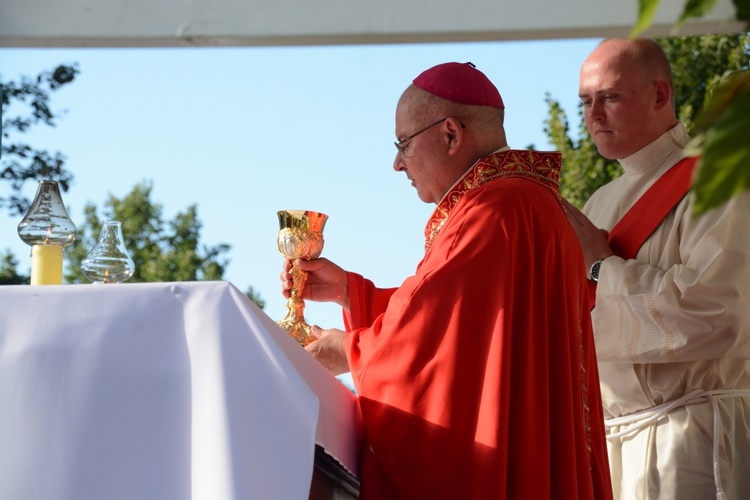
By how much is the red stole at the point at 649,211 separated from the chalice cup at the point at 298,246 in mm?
1118

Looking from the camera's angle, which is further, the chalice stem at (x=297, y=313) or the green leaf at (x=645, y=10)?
the chalice stem at (x=297, y=313)

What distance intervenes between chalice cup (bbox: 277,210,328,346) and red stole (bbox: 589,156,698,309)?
1.12 m

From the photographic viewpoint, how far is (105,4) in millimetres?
3492

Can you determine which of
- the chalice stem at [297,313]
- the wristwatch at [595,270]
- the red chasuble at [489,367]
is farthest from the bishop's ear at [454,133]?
the wristwatch at [595,270]

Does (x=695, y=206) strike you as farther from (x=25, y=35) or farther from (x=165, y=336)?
(x=25, y=35)

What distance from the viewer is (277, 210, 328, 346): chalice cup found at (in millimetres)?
3049

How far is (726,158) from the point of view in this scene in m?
0.65

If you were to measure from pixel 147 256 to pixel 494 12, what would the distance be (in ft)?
83.4

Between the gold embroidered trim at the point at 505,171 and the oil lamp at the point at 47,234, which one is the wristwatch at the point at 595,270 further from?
the oil lamp at the point at 47,234

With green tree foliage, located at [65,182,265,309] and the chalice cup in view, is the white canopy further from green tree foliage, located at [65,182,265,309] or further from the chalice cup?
green tree foliage, located at [65,182,265,309]

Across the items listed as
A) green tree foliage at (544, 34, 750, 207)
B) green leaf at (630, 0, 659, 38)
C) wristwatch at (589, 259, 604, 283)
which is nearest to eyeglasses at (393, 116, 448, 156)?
wristwatch at (589, 259, 604, 283)

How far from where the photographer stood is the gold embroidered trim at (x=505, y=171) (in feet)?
9.92

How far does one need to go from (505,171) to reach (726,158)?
238 cm

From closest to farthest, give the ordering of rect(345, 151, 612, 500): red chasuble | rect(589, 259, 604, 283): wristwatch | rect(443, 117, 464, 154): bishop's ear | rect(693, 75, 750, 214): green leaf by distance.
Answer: rect(693, 75, 750, 214): green leaf → rect(345, 151, 612, 500): red chasuble → rect(443, 117, 464, 154): bishop's ear → rect(589, 259, 604, 283): wristwatch
